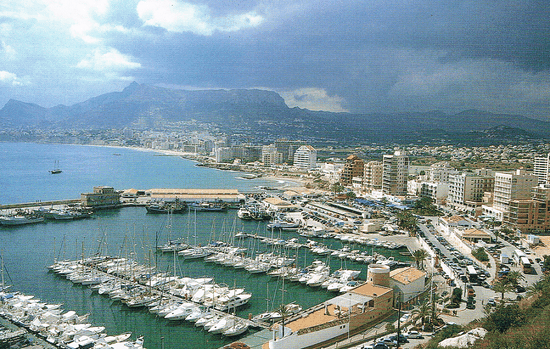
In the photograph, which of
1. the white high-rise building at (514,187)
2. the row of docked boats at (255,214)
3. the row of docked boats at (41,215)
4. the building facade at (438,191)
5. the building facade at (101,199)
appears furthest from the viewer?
the building facade at (438,191)

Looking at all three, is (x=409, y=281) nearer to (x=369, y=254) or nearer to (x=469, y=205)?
(x=369, y=254)

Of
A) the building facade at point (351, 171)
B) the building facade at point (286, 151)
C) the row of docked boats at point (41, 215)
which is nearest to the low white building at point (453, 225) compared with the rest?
the building facade at point (351, 171)

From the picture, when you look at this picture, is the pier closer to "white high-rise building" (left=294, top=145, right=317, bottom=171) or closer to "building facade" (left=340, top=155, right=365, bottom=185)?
"building facade" (left=340, top=155, right=365, bottom=185)

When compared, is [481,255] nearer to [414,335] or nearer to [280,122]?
[414,335]

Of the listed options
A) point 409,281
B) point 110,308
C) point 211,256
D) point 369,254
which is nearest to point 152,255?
point 211,256

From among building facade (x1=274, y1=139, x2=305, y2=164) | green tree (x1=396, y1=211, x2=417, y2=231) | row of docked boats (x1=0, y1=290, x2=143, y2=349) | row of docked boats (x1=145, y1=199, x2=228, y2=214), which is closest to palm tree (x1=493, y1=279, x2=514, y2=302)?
row of docked boats (x1=0, y1=290, x2=143, y2=349)

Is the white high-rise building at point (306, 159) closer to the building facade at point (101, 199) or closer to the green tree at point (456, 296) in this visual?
the building facade at point (101, 199)

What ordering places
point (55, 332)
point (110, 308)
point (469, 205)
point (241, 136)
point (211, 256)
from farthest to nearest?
point (241, 136) < point (469, 205) < point (211, 256) < point (110, 308) < point (55, 332)
